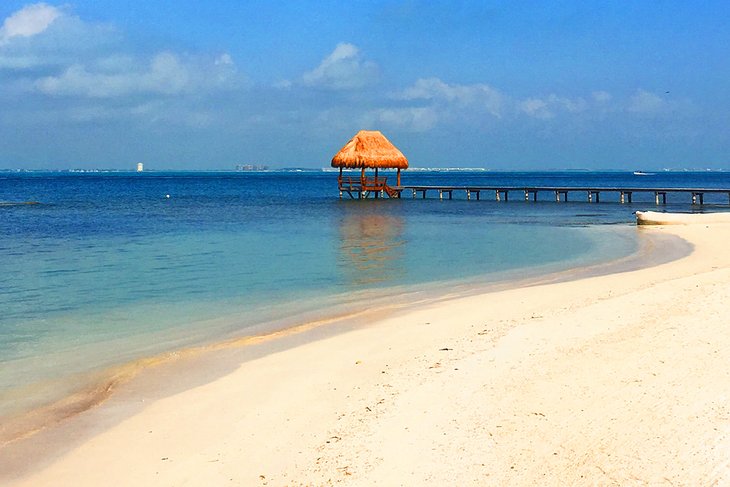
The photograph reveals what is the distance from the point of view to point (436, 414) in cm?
545

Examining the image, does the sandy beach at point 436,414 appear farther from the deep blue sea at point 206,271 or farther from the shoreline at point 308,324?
the deep blue sea at point 206,271

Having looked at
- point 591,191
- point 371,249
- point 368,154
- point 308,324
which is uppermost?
point 368,154

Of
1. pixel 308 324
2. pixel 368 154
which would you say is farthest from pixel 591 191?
pixel 308 324

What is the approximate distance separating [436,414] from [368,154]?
42.1m

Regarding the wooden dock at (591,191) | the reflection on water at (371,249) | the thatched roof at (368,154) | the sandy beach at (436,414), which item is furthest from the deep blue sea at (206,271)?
the thatched roof at (368,154)

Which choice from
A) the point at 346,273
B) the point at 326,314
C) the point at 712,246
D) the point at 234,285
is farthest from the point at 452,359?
the point at 712,246

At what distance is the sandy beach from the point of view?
4.55m

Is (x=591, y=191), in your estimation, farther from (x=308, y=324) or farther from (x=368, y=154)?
(x=308, y=324)

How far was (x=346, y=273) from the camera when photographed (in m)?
14.8

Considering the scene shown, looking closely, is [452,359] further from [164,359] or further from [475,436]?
[164,359]

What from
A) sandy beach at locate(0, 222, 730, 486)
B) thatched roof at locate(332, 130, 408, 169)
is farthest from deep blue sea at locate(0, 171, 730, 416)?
thatched roof at locate(332, 130, 408, 169)

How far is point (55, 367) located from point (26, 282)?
267 inches

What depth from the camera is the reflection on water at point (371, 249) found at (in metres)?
14.5

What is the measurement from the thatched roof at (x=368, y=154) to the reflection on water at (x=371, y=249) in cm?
1370
